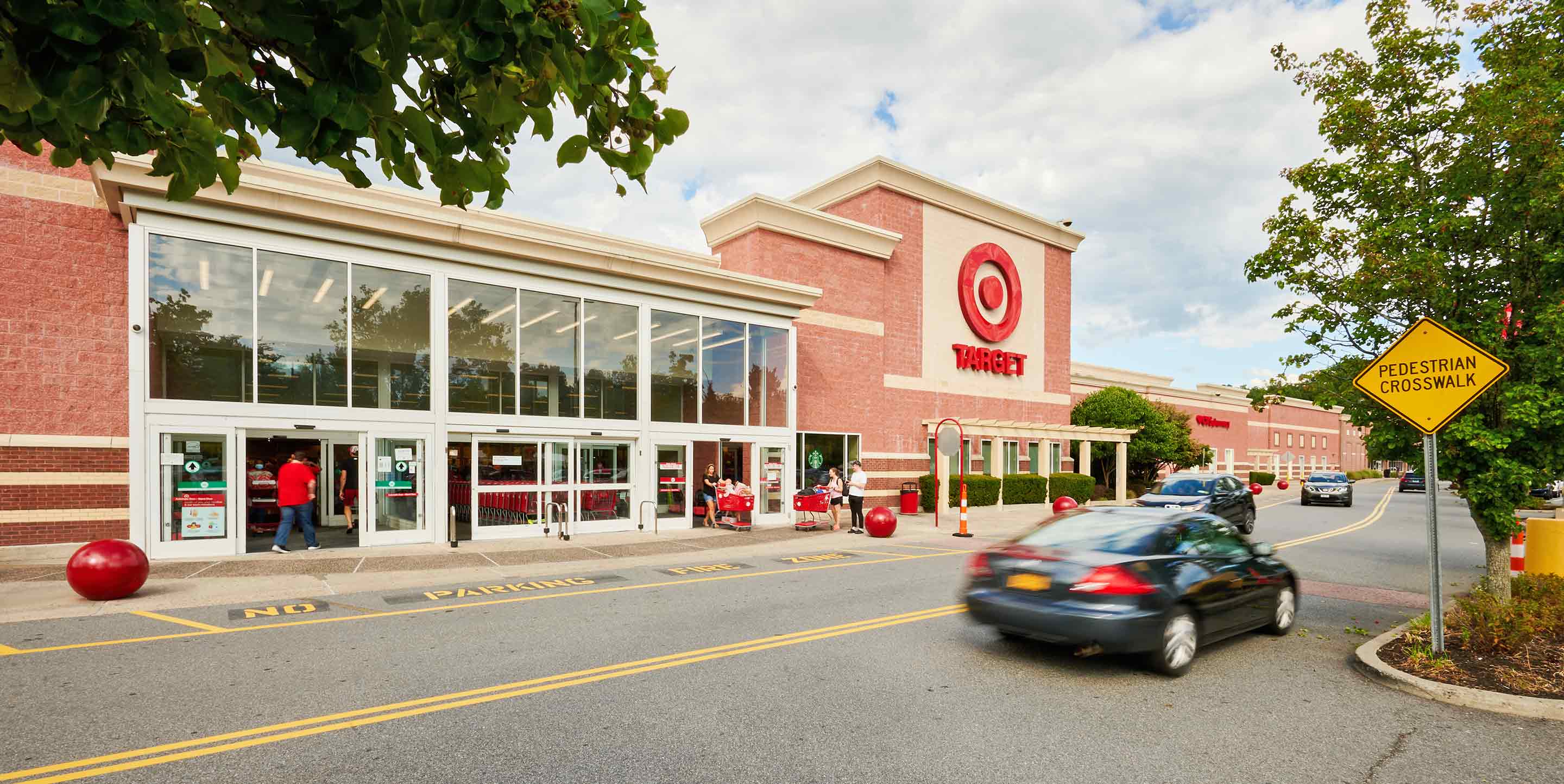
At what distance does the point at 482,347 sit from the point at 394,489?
131 inches

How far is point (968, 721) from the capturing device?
201 inches

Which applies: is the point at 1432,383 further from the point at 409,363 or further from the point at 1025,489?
the point at 1025,489

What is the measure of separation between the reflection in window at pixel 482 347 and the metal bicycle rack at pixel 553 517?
2.22 m

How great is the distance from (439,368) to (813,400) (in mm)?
10822

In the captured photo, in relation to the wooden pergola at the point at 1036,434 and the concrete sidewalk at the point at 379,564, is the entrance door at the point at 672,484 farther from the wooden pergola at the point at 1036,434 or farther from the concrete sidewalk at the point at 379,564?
the wooden pergola at the point at 1036,434

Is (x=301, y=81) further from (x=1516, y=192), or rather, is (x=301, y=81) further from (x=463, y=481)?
(x=463, y=481)

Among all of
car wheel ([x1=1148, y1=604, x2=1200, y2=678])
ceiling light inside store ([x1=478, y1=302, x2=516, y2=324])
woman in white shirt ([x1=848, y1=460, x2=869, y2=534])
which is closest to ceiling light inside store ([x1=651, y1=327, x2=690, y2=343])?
ceiling light inside store ([x1=478, y1=302, x2=516, y2=324])

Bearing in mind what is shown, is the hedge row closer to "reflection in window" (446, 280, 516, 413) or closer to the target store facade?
the target store facade

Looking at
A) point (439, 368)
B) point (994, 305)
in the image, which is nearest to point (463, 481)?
point (439, 368)

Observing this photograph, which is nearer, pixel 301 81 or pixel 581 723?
pixel 301 81

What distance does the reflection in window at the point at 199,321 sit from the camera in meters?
12.6

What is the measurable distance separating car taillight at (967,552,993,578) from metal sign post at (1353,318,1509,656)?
3488 millimetres

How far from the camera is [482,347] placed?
15898 millimetres

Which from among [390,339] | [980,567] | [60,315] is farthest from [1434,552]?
[60,315]
